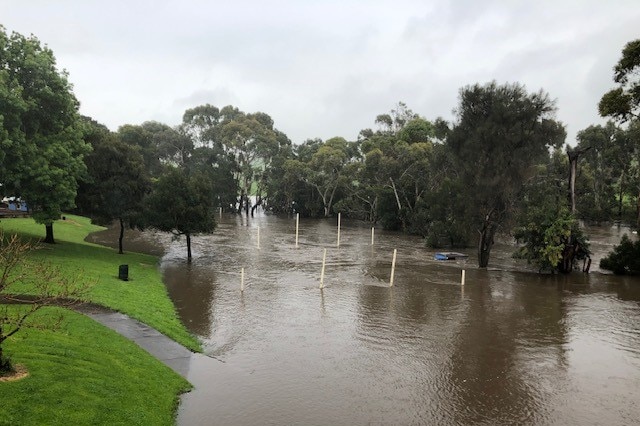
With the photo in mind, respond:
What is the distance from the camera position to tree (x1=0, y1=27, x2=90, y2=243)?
27172 millimetres

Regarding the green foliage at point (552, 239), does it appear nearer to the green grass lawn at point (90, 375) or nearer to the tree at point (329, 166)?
the green grass lawn at point (90, 375)

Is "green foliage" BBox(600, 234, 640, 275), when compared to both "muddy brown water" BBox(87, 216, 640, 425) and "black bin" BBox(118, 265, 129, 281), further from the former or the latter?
"black bin" BBox(118, 265, 129, 281)

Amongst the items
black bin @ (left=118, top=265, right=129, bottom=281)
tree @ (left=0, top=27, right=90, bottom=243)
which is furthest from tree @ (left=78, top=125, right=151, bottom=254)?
black bin @ (left=118, top=265, right=129, bottom=281)

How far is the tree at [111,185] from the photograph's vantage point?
1422 inches

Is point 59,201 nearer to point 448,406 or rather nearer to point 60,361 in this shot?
point 60,361

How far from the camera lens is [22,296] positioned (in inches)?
783

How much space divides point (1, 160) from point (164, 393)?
1890 centimetres

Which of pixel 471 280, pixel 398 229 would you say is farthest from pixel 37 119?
pixel 398 229

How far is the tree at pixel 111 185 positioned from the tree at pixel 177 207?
118cm

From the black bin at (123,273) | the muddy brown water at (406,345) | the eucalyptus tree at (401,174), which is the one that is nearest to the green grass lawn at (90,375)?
the muddy brown water at (406,345)

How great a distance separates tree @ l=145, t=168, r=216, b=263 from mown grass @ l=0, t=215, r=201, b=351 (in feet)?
11.9

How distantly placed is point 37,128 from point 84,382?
2271cm

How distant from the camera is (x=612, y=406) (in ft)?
51.8

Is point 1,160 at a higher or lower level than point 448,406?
higher
